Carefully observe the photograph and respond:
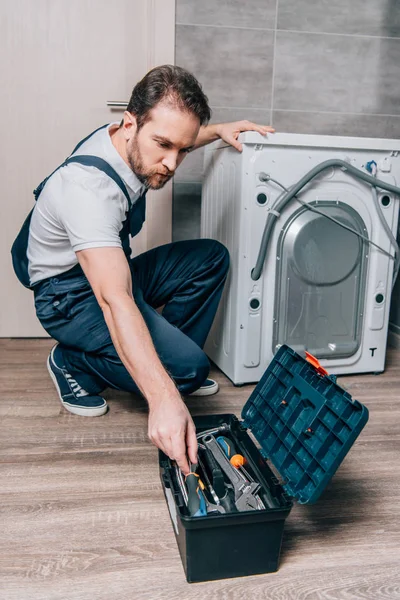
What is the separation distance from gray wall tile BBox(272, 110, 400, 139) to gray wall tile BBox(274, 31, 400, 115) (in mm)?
30

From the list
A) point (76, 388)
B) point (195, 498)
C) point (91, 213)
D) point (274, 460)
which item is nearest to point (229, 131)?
point (91, 213)

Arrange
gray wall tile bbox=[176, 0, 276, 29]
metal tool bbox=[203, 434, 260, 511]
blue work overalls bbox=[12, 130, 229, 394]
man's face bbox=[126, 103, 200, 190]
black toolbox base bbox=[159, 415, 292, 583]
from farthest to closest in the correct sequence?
gray wall tile bbox=[176, 0, 276, 29], blue work overalls bbox=[12, 130, 229, 394], man's face bbox=[126, 103, 200, 190], metal tool bbox=[203, 434, 260, 511], black toolbox base bbox=[159, 415, 292, 583]

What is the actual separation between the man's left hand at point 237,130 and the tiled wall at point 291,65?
20.6 inches

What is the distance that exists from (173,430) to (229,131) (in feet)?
3.82

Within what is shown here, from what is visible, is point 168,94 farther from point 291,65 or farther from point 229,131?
point 291,65

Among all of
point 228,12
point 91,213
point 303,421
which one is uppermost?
point 228,12

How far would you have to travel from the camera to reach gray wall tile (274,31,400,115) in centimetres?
224

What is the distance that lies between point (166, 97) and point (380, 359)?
1.29m

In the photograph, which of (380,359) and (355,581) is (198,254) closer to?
(380,359)

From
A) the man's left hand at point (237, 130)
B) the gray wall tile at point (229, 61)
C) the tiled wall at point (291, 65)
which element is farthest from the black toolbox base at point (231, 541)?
the gray wall tile at point (229, 61)

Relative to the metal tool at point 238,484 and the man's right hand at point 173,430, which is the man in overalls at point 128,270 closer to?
the man's right hand at point 173,430

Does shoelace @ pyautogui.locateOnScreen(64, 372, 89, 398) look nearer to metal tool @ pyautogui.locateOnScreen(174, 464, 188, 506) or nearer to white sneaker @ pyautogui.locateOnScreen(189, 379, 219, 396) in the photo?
white sneaker @ pyautogui.locateOnScreen(189, 379, 219, 396)

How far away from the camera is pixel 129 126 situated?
4.39 ft

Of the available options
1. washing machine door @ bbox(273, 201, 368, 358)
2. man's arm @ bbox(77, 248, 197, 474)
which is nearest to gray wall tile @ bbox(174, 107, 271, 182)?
washing machine door @ bbox(273, 201, 368, 358)
